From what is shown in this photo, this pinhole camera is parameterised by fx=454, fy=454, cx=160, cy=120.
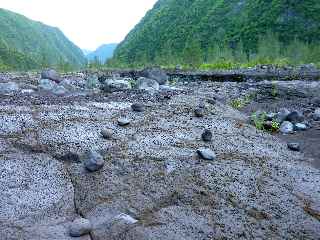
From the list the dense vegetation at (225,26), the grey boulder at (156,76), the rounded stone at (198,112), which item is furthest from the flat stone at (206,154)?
the dense vegetation at (225,26)

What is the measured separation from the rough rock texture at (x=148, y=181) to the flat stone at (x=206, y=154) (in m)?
0.10

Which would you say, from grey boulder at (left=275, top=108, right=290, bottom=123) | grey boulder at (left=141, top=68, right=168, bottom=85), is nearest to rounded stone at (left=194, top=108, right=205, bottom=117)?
grey boulder at (left=275, top=108, right=290, bottom=123)

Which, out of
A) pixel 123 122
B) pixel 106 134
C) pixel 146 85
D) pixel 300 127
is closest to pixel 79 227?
pixel 106 134

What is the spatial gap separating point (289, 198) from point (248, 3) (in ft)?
387

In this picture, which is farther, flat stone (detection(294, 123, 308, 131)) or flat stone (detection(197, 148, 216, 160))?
flat stone (detection(294, 123, 308, 131))

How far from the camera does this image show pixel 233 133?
8703 mm

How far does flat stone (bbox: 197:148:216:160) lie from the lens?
705cm

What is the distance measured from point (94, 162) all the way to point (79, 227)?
1438mm

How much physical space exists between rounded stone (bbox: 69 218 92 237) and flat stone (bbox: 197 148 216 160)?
246 cm

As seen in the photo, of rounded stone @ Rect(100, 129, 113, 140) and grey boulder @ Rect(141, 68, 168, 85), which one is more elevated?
rounded stone @ Rect(100, 129, 113, 140)

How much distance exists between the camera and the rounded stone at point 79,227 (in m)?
5.03

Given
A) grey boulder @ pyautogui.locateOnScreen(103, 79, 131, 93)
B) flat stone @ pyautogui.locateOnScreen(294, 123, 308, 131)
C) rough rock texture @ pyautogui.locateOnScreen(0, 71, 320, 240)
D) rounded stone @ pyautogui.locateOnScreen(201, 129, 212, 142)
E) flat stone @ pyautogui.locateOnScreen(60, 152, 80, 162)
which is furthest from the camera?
grey boulder @ pyautogui.locateOnScreen(103, 79, 131, 93)

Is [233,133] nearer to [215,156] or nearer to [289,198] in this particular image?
[215,156]

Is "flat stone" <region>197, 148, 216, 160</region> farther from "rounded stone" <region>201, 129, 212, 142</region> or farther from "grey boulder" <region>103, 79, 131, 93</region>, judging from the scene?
"grey boulder" <region>103, 79, 131, 93</region>
